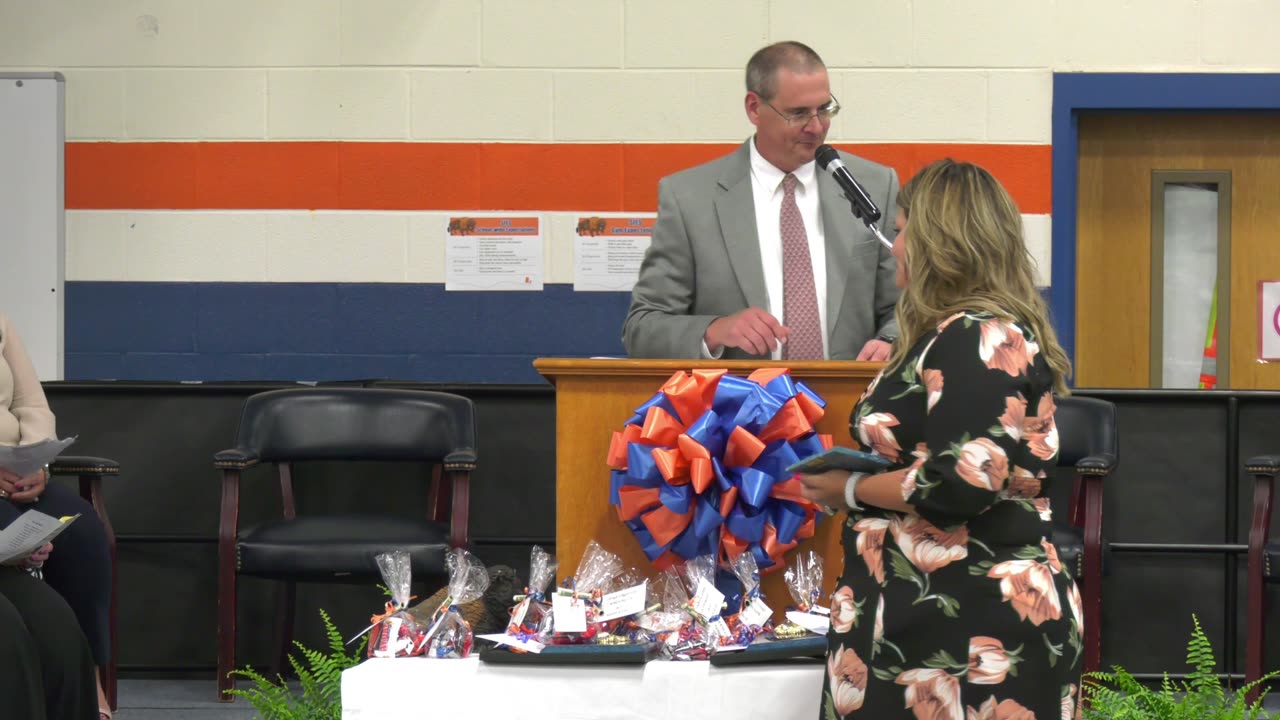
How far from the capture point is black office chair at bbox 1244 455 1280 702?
3.42 meters

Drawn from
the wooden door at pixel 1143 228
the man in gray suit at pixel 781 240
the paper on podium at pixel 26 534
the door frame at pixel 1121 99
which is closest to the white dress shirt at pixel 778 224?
the man in gray suit at pixel 781 240

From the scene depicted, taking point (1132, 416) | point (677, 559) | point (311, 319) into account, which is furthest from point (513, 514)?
point (677, 559)

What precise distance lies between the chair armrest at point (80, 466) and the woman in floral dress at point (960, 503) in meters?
2.44

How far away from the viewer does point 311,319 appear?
484 cm

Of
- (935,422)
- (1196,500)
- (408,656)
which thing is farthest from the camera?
(1196,500)

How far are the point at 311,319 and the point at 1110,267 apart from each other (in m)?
2.85

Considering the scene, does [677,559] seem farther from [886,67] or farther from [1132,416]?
[886,67]

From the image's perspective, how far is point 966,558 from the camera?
1643 mm

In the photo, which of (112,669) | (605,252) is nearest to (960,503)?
(112,669)

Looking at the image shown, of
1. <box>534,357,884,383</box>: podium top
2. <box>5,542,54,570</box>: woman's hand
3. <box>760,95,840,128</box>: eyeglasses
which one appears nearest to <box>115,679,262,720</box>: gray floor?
<box>5,542,54,570</box>: woman's hand

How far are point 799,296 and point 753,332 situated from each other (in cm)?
47

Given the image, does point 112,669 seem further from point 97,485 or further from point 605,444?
point 605,444

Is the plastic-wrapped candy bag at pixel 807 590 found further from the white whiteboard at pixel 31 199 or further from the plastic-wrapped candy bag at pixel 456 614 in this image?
the white whiteboard at pixel 31 199

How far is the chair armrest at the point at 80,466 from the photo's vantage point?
139 inches
